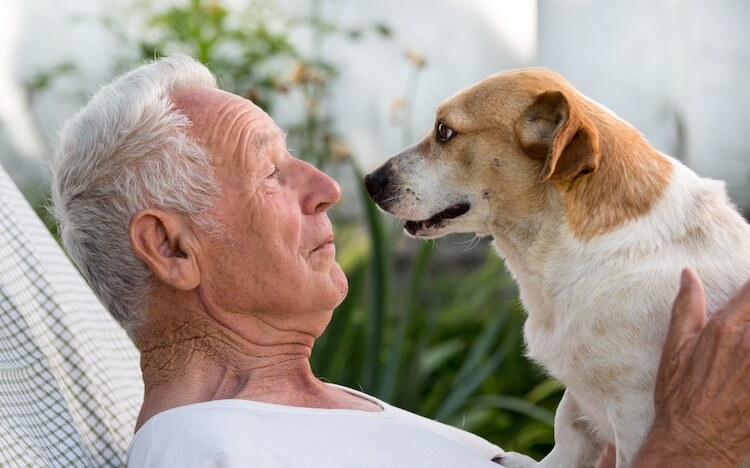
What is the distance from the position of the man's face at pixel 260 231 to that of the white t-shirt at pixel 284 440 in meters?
0.17

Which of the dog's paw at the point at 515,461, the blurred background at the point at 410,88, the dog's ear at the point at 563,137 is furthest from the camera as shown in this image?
the blurred background at the point at 410,88

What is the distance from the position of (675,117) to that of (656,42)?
0.30 m

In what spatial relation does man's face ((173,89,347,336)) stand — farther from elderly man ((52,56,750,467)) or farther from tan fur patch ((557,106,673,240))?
tan fur patch ((557,106,673,240))

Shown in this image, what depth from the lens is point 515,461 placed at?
5.53ft

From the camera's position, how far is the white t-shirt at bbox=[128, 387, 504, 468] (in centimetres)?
137

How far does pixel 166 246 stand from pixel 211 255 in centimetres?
7

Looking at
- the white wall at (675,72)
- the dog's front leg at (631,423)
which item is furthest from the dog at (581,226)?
the white wall at (675,72)

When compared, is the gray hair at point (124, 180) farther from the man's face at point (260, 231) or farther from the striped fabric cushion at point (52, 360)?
the striped fabric cushion at point (52, 360)

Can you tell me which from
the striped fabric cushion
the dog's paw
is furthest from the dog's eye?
the striped fabric cushion

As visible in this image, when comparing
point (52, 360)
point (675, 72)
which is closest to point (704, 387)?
point (52, 360)

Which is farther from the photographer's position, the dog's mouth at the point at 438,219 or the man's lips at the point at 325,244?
the dog's mouth at the point at 438,219

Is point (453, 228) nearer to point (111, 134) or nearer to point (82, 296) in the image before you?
point (111, 134)

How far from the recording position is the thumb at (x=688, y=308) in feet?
4.33

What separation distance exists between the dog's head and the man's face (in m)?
0.22
